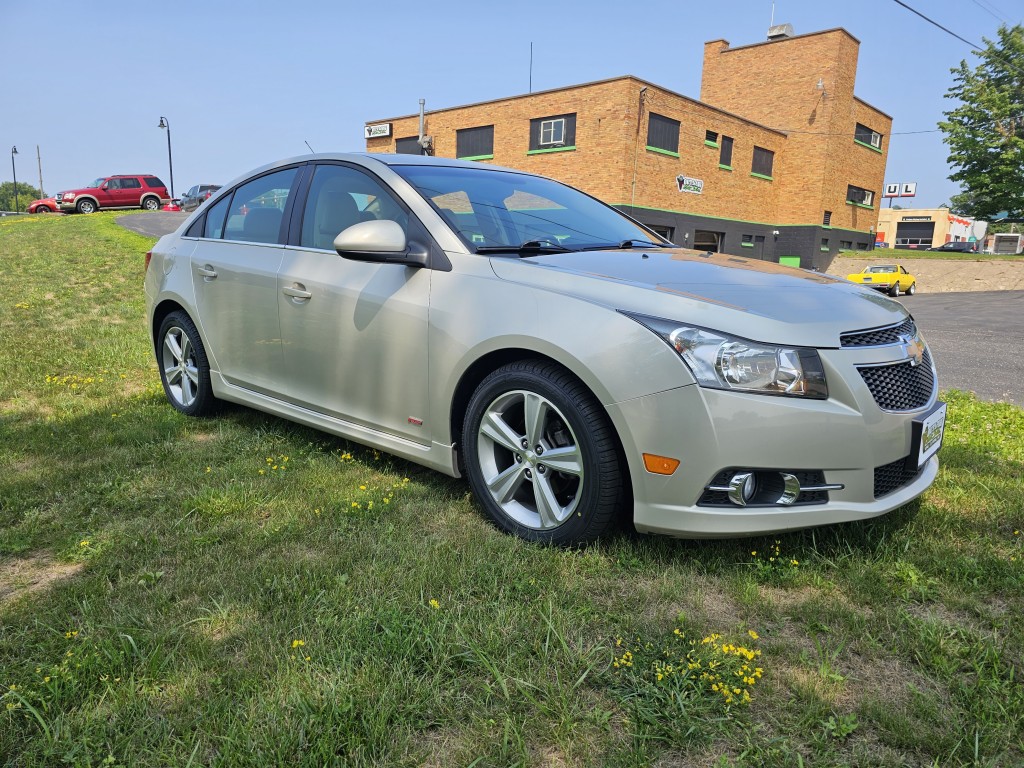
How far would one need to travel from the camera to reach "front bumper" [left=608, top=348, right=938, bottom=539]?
236 centimetres

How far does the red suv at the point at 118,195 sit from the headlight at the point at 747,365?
39541 millimetres

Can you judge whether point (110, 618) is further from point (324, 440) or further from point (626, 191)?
point (626, 191)

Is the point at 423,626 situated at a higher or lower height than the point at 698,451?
lower

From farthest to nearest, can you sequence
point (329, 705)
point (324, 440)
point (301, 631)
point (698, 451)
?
point (324, 440)
point (698, 451)
point (301, 631)
point (329, 705)

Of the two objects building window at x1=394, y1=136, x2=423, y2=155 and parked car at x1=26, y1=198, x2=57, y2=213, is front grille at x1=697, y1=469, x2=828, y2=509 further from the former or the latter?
parked car at x1=26, y1=198, x2=57, y2=213

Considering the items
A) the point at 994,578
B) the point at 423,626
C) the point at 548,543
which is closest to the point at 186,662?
the point at 423,626

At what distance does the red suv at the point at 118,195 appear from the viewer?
34.4 m

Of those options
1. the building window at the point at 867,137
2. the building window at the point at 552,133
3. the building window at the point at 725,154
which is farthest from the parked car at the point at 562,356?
the building window at the point at 867,137

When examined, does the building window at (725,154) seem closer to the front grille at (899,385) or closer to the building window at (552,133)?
the building window at (552,133)

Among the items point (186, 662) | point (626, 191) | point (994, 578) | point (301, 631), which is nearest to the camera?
point (186, 662)

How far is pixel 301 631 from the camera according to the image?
218cm

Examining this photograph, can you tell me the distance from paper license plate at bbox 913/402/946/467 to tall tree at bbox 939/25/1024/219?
46060 mm

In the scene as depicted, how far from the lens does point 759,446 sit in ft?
7.75

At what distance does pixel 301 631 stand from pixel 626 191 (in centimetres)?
2614
